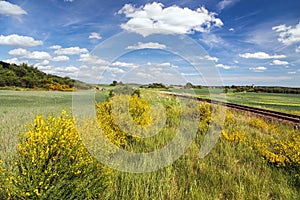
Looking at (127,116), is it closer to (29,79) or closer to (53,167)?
(53,167)

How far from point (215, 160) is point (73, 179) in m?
3.09

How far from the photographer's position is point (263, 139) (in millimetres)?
6316

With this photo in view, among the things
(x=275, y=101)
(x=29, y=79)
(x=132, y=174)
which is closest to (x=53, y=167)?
(x=132, y=174)

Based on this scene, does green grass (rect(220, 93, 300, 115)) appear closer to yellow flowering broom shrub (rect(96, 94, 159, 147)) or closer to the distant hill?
yellow flowering broom shrub (rect(96, 94, 159, 147))

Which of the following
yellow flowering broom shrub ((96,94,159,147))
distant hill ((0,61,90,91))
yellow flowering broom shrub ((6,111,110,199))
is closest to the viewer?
yellow flowering broom shrub ((6,111,110,199))

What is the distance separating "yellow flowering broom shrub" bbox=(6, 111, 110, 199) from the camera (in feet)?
7.70

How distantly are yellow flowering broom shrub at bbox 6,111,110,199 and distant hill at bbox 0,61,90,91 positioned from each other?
141ft

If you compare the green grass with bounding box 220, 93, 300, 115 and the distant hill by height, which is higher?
the distant hill

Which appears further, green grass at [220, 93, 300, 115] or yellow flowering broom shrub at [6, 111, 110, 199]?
green grass at [220, 93, 300, 115]

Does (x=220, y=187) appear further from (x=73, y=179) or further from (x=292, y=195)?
(x=73, y=179)

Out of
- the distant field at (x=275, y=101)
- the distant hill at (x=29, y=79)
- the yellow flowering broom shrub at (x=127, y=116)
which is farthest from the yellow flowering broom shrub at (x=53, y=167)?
the distant hill at (x=29, y=79)

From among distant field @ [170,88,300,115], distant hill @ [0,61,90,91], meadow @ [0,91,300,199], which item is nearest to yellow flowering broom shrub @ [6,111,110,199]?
meadow @ [0,91,300,199]

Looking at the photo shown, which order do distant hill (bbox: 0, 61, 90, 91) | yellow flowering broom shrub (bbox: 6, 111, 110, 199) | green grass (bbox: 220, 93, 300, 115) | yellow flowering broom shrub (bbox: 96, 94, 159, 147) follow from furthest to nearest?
distant hill (bbox: 0, 61, 90, 91), green grass (bbox: 220, 93, 300, 115), yellow flowering broom shrub (bbox: 96, 94, 159, 147), yellow flowering broom shrub (bbox: 6, 111, 110, 199)

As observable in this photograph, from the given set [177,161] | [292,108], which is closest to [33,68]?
[292,108]
